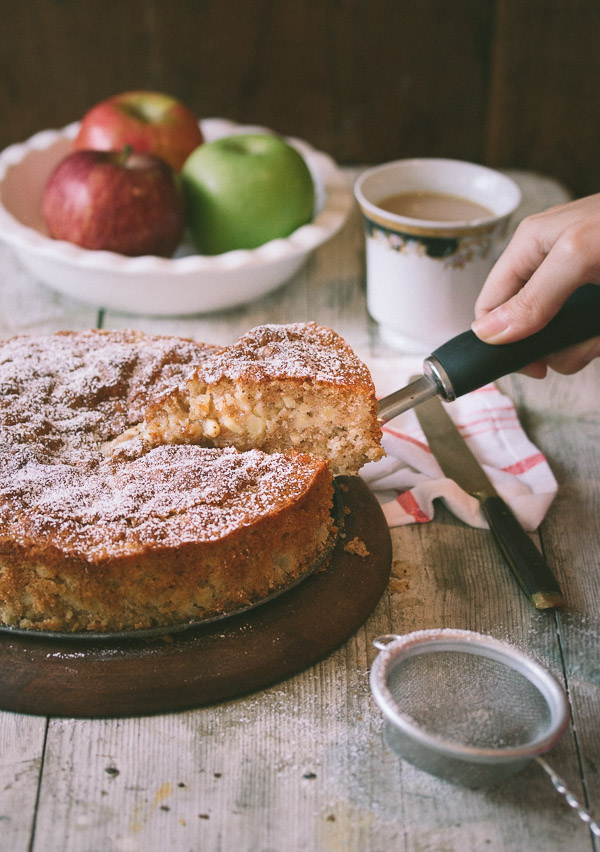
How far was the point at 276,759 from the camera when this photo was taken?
1.20 meters

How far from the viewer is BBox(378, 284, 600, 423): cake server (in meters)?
1.53

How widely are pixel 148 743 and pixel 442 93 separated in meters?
2.99

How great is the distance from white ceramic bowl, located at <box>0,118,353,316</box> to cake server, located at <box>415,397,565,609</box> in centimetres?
61

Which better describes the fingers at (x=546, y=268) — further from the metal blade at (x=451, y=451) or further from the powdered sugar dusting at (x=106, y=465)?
the powdered sugar dusting at (x=106, y=465)

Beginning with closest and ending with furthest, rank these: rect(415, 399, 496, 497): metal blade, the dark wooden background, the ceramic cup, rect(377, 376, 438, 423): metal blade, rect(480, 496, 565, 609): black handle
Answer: rect(480, 496, 565, 609): black handle
rect(377, 376, 438, 423): metal blade
rect(415, 399, 496, 497): metal blade
the ceramic cup
the dark wooden background

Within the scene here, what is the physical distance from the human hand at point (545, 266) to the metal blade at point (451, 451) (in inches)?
12.3

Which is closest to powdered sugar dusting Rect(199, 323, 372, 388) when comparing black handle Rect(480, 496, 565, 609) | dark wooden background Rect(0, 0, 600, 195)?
black handle Rect(480, 496, 565, 609)

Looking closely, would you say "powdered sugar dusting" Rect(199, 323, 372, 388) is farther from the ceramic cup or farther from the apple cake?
the ceramic cup

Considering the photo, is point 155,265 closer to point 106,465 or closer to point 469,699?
point 106,465

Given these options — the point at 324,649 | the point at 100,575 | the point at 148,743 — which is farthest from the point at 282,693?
the point at 100,575

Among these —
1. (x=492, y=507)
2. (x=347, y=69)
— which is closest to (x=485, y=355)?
(x=492, y=507)

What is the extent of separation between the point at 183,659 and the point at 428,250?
1.21 meters

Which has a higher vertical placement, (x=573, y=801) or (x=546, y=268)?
(x=546, y=268)

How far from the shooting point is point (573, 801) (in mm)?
1082
